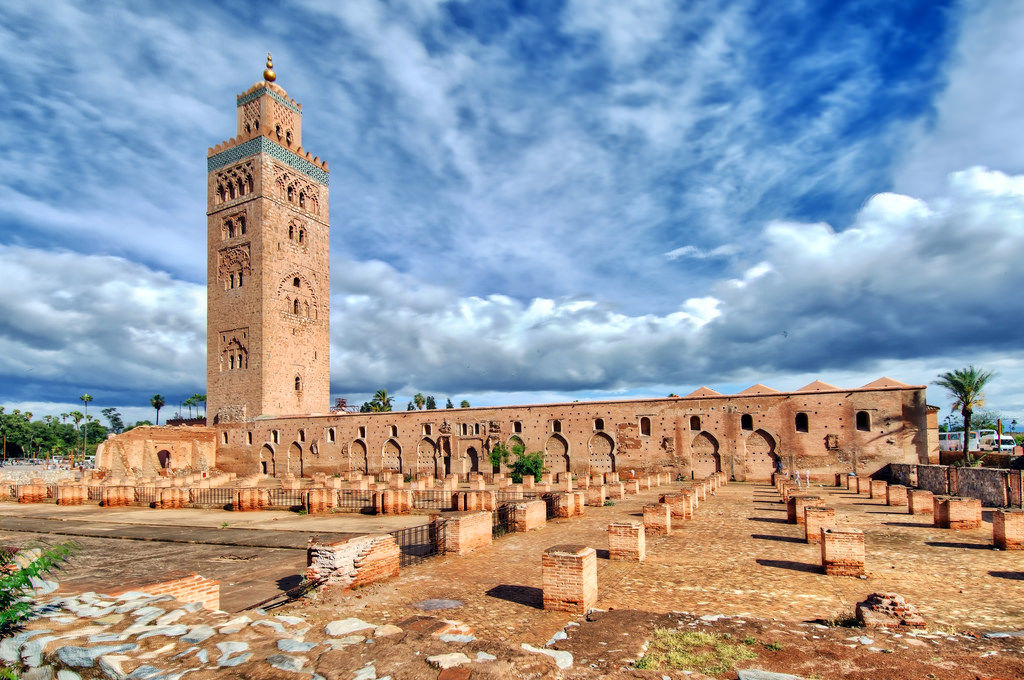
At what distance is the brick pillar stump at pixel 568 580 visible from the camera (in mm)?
5805

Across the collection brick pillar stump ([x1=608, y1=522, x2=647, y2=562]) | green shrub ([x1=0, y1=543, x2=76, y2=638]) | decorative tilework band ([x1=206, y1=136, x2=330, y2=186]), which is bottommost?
brick pillar stump ([x1=608, y1=522, x2=647, y2=562])

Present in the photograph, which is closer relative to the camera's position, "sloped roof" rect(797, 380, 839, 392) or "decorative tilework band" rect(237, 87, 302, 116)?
"sloped roof" rect(797, 380, 839, 392)

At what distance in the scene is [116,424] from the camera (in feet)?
304

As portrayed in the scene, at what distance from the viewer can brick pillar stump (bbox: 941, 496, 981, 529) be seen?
433 inches

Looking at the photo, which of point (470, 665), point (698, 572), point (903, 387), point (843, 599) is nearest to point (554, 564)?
point (470, 665)

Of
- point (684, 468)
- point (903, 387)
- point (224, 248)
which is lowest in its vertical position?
point (684, 468)

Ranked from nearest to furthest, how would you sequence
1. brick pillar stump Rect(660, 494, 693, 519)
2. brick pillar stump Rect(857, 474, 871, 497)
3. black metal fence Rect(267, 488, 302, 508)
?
brick pillar stump Rect(660, 494, 693, 519), black metal fence Rect(267, 488, 302, 508), brick pillar stump Rect(857, 474, 871, 497)

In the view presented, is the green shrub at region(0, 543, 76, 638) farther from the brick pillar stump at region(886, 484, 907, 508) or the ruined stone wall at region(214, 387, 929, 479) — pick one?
the ruined stone wall at region(214, 387, 929, 479)

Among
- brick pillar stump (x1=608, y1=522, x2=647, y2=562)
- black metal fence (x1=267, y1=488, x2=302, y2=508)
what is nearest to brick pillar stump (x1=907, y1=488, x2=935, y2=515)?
brick pillar stump (x1=608, y1=522, x2=647, y2=562)

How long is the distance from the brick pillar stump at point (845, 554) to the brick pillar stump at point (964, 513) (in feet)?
18.1

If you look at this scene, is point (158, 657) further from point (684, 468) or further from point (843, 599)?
point (684, 468)

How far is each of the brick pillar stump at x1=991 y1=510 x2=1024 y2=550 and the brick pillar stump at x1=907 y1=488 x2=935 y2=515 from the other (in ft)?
14.3

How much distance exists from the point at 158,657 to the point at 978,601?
25.8ft

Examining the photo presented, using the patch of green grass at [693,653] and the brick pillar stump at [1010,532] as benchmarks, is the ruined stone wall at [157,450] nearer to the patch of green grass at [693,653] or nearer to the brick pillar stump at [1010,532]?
the patch of green grass at [693,653]
